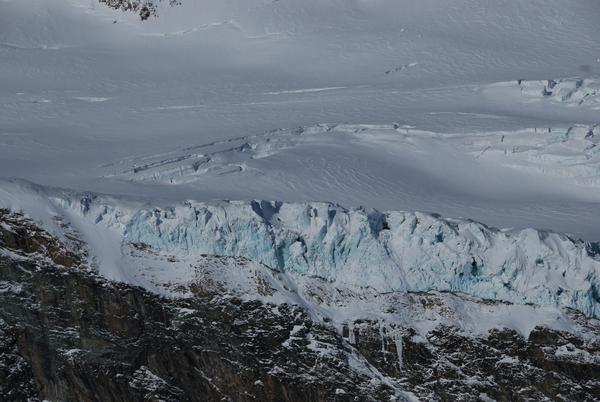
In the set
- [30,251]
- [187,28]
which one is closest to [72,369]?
[30,251]

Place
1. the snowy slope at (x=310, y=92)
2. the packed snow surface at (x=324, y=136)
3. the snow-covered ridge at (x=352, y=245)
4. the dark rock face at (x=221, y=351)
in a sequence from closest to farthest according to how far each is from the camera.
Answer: the dark rock face at (x=221, y=351), the snow-covered ridge at (x=352, y=245), the packed snow surface at (x=324, y=136), the snowy slope at (x=310, y=92)

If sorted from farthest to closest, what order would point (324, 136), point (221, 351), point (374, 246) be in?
point (324, 136) < point (374, 246) < point (221, 351)

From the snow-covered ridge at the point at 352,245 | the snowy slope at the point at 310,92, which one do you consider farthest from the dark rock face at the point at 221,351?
the snowy slope at the point at 310,92

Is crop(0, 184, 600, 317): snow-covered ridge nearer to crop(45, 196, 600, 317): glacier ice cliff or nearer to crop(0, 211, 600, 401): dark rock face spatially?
crop(45, 196, 600, 317): glacier ice cliff

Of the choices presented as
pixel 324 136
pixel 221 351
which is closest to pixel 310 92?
pixel 324 136

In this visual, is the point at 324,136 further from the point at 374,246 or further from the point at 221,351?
the point at 221,351

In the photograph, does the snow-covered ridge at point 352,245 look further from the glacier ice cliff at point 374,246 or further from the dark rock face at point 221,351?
the dark rock face at point 221,351
